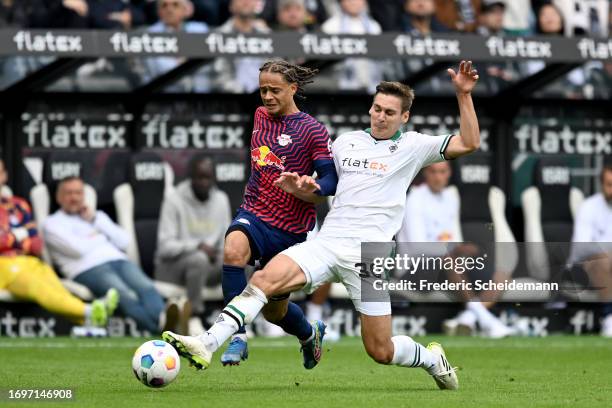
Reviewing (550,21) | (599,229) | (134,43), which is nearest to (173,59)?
(134,43)

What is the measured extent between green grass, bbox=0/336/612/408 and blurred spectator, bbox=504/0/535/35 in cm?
468

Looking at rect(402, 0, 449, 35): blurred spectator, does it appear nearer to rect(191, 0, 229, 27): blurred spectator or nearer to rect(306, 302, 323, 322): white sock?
rect(191, 0, 229, 27): blurred spectator

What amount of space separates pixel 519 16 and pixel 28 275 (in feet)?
23.4

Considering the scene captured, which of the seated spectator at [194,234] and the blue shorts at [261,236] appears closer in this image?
the blue shorts at [261,236]

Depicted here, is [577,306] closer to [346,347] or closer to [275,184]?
[346,347]

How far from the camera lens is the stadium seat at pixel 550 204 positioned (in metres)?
16.8

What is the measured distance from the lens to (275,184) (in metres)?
9.10

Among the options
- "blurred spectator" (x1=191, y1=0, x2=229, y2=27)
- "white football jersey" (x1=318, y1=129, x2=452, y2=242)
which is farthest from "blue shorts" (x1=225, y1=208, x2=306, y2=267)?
"blurred spectator" (x1=191, y1=0, x2=229, y2=27)

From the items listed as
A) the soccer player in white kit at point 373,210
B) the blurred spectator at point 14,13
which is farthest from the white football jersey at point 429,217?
the soccer player in white kit at point 373,210

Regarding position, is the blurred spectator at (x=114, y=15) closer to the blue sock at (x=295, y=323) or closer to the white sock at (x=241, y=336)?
the blue sock at (x=295, y=323)

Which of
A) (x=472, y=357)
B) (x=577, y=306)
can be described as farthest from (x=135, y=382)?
(x=577, y=306)

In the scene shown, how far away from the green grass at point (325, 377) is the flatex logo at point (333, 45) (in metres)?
2.95

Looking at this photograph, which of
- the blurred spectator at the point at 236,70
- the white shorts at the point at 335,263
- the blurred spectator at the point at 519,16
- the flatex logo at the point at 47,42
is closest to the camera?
the white shorts at the point at 335,263

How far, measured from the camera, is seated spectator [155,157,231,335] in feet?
50.6
